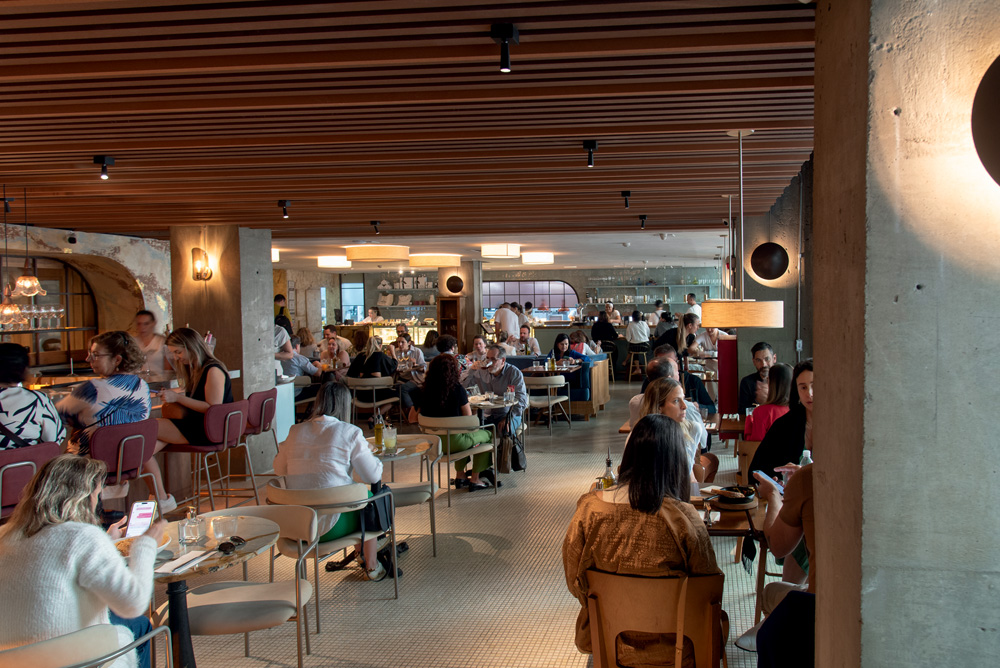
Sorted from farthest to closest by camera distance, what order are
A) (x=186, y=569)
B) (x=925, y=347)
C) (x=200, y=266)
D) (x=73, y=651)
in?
(x=200, y=266), (x=186, y=569), (x=73, y=651), (x=925, y=347)

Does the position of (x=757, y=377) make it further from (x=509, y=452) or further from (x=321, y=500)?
(x=321, y=500)

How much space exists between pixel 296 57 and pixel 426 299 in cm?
1799

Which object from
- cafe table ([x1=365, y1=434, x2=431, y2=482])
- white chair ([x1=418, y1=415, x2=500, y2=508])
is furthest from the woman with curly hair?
white chair ([x1=418, y1=415, x2=500, y2=508])

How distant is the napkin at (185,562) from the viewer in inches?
107

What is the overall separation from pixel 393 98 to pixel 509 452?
4.32m

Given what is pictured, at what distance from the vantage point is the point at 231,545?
291 centimetres

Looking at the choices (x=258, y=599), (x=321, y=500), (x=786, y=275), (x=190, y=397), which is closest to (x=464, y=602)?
(x=321, y=500)

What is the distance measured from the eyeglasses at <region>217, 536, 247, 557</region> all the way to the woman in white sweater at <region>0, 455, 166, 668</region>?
38 cm

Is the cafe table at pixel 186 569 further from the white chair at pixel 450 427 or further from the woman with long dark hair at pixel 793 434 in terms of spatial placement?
the white chair at pixel 450 427

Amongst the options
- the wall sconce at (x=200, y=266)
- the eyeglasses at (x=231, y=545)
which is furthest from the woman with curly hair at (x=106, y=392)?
the wall sconce at (x=200, y=266)

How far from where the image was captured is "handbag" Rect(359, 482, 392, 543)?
13.8 ft

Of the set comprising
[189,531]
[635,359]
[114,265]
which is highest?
[114,265]

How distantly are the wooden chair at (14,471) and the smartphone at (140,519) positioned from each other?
1.19 meters

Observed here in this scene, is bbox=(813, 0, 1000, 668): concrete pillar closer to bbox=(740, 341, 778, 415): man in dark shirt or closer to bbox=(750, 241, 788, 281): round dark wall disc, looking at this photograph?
bbox=(740, 341, 778, 415): man in dark shirt
